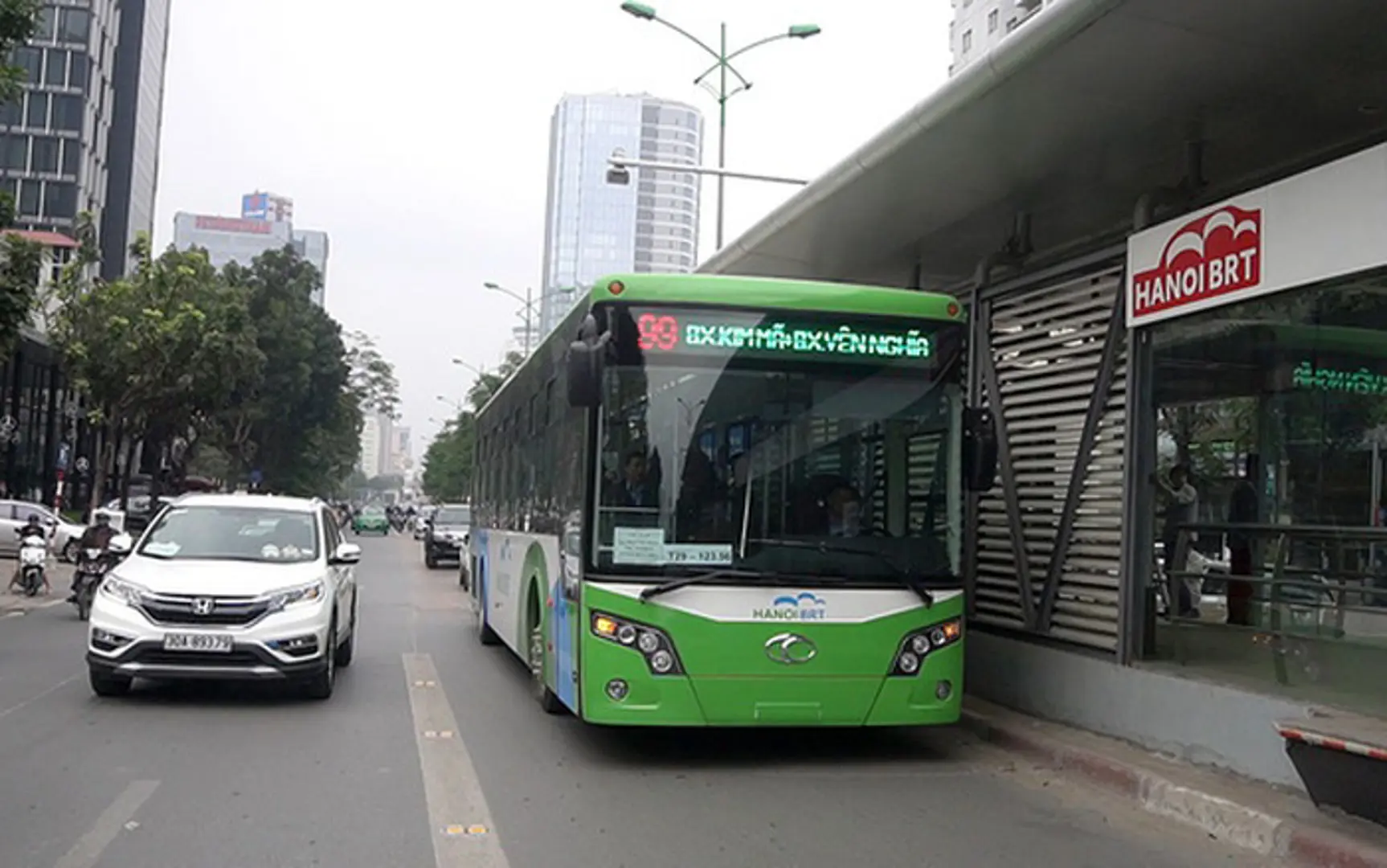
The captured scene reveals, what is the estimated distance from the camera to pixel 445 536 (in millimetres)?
34688

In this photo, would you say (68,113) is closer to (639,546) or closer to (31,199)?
(31,199)

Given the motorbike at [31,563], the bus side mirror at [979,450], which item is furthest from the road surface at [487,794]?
the motorbike at [31,563]

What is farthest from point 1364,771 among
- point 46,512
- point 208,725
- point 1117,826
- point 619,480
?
point 46,512

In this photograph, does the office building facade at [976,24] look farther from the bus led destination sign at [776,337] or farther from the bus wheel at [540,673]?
the bus led destination sign at [776,337]

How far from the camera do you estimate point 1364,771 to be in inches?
249

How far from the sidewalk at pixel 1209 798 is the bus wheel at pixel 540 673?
3297mm

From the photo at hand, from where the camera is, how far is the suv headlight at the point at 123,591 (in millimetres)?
9844

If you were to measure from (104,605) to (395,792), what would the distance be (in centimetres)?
372

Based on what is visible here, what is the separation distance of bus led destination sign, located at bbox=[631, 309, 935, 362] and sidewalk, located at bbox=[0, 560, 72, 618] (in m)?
13.6

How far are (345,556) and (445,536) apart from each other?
23.5 meters

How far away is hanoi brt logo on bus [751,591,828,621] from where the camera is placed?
8102 mm

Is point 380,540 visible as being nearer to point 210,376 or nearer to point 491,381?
point 491,381

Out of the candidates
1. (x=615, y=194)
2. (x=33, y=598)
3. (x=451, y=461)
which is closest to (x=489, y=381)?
(x=615, y=194)

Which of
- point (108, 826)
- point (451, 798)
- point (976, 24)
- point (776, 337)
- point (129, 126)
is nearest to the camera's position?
point (108, 826)
